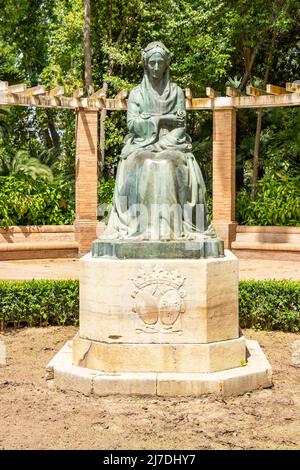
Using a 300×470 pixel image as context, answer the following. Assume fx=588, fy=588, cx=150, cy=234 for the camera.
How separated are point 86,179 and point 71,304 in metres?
6.87

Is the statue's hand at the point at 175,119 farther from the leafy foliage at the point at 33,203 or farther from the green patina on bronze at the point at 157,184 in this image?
the leafy foliage at the point at 33,203

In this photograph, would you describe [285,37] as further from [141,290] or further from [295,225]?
[141,290]

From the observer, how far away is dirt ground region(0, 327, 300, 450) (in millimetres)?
3875

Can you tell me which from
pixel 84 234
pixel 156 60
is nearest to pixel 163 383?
pixel 156 60

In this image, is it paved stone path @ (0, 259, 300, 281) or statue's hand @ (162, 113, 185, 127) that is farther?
paved stone path @ (0, 259, 300, 281)

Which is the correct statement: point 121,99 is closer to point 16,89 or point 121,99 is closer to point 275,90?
point 16,89

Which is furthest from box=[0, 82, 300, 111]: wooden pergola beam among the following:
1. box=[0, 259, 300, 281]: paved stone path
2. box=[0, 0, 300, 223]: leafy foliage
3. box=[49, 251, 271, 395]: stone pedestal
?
box=[49, 251, 271, 395]: stone pedestal

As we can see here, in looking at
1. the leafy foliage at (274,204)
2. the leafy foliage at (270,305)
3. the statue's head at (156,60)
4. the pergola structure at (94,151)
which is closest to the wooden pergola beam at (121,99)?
the pergola structure at (94,151)

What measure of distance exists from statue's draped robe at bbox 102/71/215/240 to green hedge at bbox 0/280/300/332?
2378 millimetres

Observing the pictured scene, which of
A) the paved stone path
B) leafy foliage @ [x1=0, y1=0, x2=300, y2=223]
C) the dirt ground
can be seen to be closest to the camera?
the dirt ground

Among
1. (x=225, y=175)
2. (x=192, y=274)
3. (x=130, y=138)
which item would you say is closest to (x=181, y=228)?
(x=192, y=274)

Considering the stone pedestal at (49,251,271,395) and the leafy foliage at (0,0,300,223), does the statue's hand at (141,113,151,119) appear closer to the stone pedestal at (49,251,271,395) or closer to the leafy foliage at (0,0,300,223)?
the stone pedestal at (49,251,271,395)

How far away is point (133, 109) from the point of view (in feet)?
18.1

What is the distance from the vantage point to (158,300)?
4.88 metres
